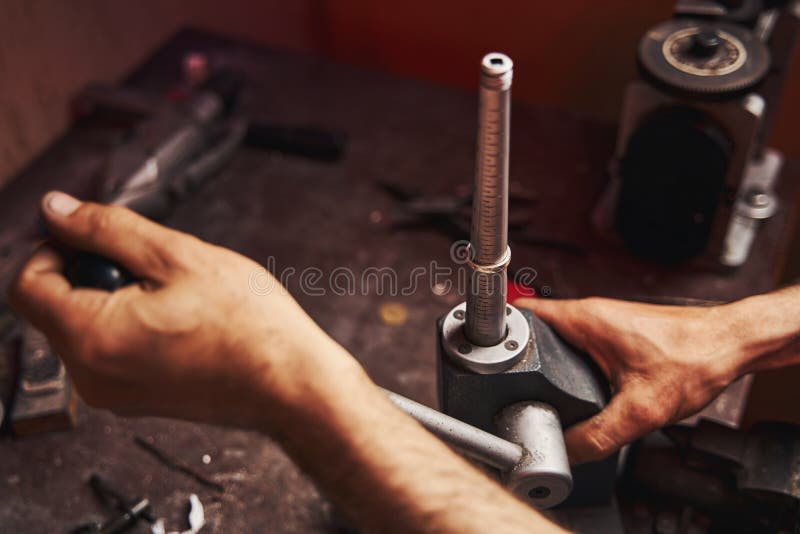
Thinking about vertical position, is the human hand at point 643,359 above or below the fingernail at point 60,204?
below

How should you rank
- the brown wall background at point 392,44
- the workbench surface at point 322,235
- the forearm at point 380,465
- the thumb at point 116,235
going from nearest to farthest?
the forearm at point 380,465
the thumb at point 116,235
the workbench surface at point 322,235
the brown wall background at point 392,44

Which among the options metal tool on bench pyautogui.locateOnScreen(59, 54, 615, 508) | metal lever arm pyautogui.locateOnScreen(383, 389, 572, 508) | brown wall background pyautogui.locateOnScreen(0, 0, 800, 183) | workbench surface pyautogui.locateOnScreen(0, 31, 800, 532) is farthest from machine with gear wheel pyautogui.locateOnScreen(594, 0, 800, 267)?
metal lever arm pyautogui.locateOnScreen(383, 389, 572, 508)

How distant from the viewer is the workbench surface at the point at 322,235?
3.05 feet

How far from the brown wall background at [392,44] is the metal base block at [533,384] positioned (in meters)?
0.82

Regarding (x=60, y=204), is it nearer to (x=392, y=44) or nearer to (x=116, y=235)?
(x=116, y=235)

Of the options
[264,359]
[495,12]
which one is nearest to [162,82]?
[495,12]

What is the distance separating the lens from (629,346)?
2.51 feet

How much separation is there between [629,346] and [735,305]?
13 centimetres

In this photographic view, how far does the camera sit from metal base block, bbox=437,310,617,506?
695mm

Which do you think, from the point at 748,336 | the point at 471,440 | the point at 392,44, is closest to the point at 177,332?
the point at 471,440

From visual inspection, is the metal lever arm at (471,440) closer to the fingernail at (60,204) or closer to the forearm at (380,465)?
the forearm at (380,465)

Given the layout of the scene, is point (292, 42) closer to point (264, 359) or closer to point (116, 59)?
point (116, 59)

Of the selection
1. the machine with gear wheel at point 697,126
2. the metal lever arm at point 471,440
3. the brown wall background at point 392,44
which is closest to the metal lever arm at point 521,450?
the metal lever arm at point 471,440

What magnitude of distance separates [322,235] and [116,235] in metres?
0.53
